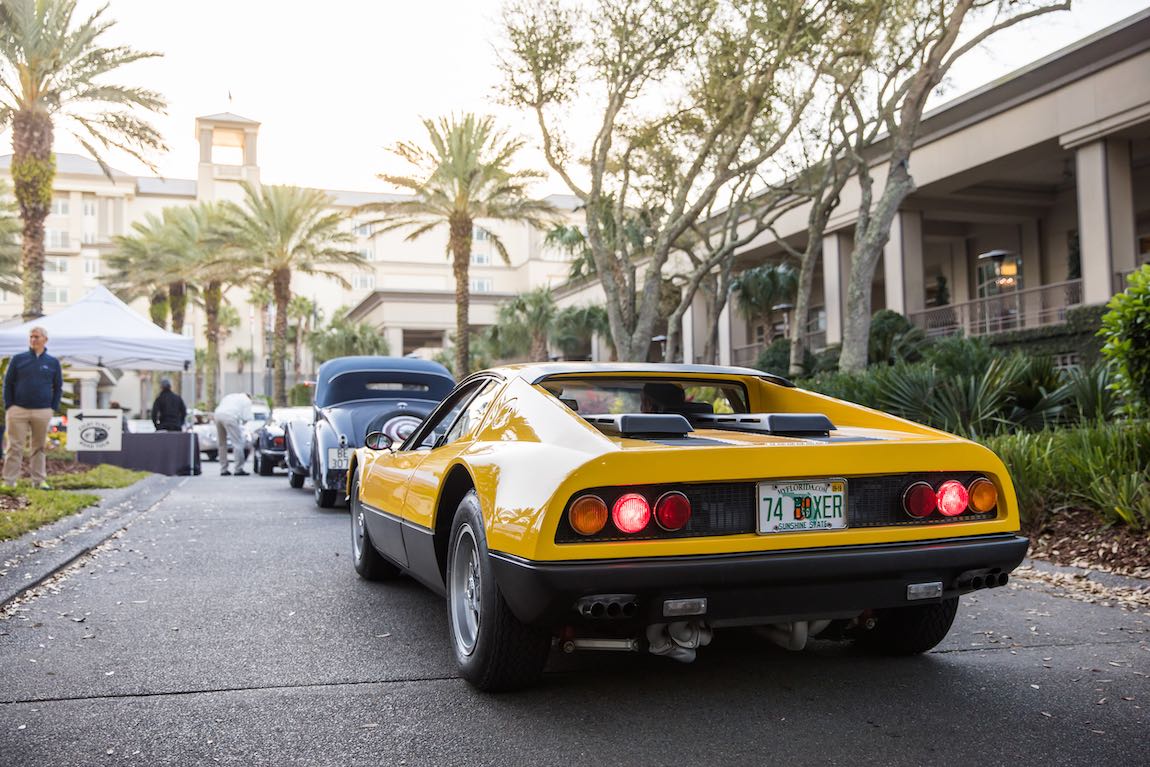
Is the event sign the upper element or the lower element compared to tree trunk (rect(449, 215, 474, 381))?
lower

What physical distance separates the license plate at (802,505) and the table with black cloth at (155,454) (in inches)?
610

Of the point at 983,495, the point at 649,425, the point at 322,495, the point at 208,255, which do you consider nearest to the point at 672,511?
the point at 649,425

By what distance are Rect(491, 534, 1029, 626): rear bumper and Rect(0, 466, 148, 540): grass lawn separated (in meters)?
6.24

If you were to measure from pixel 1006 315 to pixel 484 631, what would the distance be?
24.2 metres

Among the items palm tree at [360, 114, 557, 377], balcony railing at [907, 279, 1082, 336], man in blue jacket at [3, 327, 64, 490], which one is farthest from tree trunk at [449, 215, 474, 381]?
man in blue jacket at [3, 327, 64, 490]

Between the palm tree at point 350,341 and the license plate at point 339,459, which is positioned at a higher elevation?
the palm tree at point 350,341

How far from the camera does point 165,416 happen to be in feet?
60.6

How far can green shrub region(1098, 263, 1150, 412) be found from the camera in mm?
7766

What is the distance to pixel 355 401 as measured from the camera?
1193cm

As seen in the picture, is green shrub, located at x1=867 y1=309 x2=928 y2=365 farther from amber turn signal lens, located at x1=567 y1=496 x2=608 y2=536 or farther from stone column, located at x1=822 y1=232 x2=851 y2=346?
amber turn signal lens, located at x1=567 y1=496 x2=608 y2=536

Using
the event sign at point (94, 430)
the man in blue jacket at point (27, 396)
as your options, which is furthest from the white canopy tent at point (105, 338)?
the man in blue jacket at point (27, 396)

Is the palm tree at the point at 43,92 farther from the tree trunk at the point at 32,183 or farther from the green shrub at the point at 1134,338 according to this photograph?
the green shrub at the point at 1134,338

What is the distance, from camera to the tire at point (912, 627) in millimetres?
4254

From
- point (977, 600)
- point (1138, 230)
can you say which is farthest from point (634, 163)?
point (977, 600)
